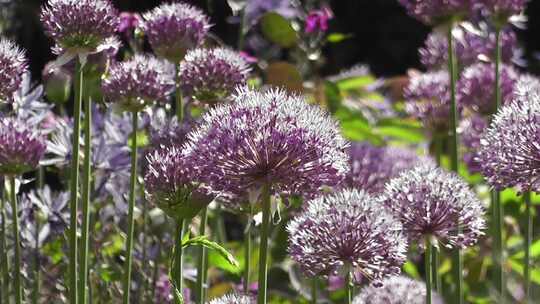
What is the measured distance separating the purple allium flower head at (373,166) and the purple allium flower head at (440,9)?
27 centimetres

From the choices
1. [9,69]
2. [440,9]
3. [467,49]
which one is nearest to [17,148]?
[9,69]

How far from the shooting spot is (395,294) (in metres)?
1.31

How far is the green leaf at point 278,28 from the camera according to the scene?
259 centimetres

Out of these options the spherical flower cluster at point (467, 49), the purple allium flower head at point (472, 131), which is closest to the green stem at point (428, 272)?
the purple allium flower head at point (472, 131)

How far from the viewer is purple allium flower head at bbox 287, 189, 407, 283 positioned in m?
1.33

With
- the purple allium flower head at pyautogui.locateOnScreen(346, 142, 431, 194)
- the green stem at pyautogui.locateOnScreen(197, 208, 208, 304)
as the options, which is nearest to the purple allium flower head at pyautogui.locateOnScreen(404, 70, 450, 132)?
the purple allium flower head at pyautogui.locateOnScreen(346, 142, 431, 194)

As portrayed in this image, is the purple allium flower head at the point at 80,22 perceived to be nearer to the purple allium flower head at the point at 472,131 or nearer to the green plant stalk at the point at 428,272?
the green plant stalk at the point at 428,272

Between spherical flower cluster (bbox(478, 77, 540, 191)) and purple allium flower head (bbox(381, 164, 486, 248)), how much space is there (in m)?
0.05

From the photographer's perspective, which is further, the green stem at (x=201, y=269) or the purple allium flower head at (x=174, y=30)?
the purple allium flower head at (x=174, y=30)

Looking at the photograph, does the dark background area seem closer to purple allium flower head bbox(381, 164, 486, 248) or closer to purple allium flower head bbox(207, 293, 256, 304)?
purple allium flower head bbox(381, 164, 486, 248)

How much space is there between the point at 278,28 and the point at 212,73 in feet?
2.99

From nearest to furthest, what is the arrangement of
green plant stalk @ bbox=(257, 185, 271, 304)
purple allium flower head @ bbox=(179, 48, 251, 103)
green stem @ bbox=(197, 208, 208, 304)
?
green plant stalk @ bbox=(257, 185, 271, 304)
green stem @ bbox=(197, 208, 208, 304)
purple allium flower head @ bbox=(179, 48, 251, 103)

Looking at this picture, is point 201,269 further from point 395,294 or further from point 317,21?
point 317,21

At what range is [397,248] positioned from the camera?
1346 millimetres
